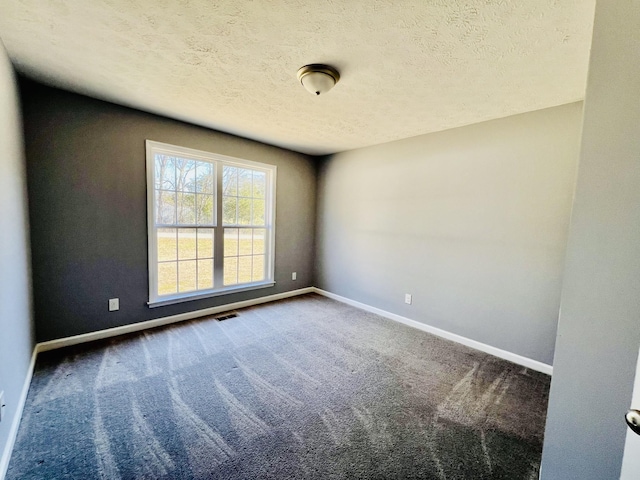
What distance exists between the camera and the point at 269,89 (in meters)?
2.22

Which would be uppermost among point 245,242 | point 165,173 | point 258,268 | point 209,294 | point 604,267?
point 165,173

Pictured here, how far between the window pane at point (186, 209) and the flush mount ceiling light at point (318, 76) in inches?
84.0

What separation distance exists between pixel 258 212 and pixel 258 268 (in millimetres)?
888

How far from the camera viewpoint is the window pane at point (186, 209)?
3.24 metres

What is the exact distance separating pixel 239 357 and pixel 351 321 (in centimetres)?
154

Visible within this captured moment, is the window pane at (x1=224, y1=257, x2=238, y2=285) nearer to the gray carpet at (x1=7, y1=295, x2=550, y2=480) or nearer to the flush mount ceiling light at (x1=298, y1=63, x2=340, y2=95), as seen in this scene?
the gray carpet at (x1=7, y1=295, x2=550, y2=480)

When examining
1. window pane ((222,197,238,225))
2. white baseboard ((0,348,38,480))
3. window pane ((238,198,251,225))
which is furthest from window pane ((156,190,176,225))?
white baseboard ((0,348,38,480))

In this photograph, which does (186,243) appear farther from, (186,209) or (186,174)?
(186,174)

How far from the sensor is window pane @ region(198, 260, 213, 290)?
3455 millimetres

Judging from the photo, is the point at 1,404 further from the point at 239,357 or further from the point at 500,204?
the point at 500,204

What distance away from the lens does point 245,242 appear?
12.8 ft

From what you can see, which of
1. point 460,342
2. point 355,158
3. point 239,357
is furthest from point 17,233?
point 460,342

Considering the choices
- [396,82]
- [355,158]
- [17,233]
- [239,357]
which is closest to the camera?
[17,233]

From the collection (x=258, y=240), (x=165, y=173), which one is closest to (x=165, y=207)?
(x=165, y=173)
